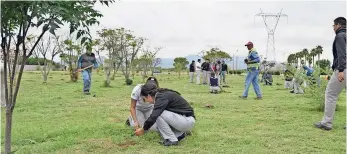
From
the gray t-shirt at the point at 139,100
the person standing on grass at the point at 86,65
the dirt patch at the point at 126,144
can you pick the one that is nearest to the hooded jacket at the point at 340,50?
the gray t-shirt at the point at 139,100

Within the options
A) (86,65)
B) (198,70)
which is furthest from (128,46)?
(86,65)

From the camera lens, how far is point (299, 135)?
5.94 metres

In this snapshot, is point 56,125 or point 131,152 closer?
point 131,152

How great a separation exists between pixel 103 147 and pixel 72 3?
236 cm

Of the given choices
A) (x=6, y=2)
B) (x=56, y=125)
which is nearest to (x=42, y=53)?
(x=56, y=125)

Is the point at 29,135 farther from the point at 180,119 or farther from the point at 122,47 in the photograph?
the point at 122,47

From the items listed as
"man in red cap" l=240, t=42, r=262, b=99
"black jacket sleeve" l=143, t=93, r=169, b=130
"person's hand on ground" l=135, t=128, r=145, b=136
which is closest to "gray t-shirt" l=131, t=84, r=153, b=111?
"person's hand on ground" l=135, t=128, r=145, b=136

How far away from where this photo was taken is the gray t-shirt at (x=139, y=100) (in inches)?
229

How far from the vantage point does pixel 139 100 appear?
19.5 ft

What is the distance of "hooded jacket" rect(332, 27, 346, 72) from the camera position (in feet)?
19.0

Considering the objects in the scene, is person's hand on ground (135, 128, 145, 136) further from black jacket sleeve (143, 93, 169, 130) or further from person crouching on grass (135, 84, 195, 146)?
black jacket sleeve (143, 93, 169, 130)

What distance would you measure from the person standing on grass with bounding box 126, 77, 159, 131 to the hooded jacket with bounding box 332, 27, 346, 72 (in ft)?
8.70

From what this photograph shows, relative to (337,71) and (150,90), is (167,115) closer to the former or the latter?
(150,90)

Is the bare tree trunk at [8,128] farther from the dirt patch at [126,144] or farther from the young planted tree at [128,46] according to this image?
the young planted tree at [128,46]
